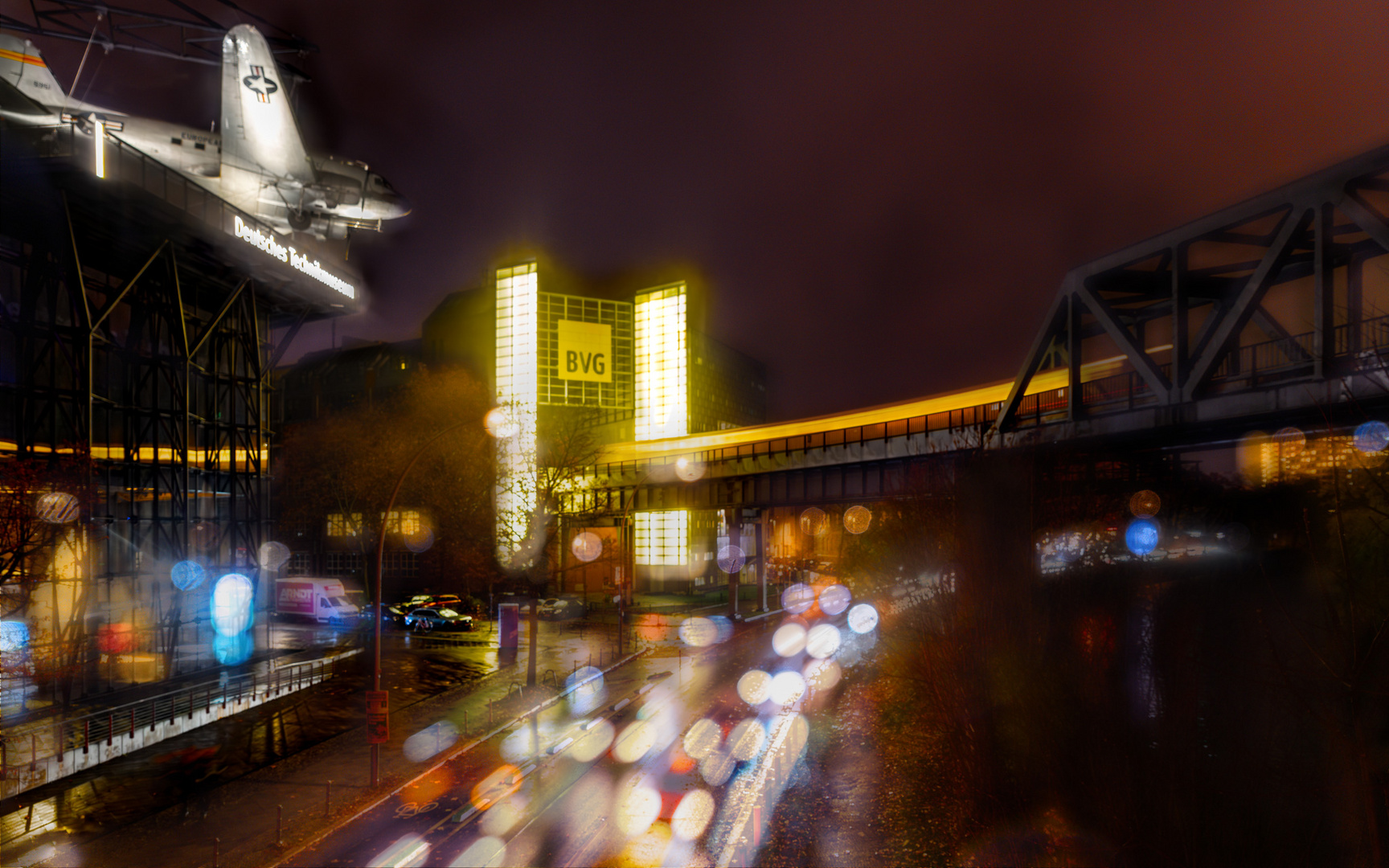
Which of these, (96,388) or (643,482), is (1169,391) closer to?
(643,482)

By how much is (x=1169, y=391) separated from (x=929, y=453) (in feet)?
41.0

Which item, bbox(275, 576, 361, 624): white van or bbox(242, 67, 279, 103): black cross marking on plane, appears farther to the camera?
→ bbox(275, 576, 361, 624): white van

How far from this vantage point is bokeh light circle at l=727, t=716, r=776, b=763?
20031mm

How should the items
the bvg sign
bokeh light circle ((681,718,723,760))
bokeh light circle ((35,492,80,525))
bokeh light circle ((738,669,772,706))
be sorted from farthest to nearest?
the bvg sign < bokeh light circle ((738,669,772,706)) < bokeh light circle ((35,492,80,525)) < bokeh light circle ((681,718,723,760))

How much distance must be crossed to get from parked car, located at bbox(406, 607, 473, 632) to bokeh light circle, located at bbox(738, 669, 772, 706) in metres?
21.2

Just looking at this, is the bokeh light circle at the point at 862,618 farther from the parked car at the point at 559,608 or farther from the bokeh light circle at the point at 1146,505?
the parked car at the point at 559,608

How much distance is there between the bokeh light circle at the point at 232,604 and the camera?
34250 mm

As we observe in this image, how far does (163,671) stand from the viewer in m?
30.6

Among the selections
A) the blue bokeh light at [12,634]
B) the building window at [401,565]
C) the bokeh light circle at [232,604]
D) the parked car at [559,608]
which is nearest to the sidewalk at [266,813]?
the blue bokeh light at [12,634]

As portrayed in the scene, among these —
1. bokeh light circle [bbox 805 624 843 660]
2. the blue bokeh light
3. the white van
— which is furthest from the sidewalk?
the white van

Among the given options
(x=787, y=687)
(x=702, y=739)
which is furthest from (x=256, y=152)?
(x=702, y=739)

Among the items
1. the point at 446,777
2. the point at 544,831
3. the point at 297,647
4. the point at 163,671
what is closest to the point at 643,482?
the point at 297,647

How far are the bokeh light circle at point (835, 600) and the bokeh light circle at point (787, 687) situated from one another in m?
20.3

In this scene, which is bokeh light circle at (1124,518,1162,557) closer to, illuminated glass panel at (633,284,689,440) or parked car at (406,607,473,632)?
illuminated glass panel at (633,284,689,440)
